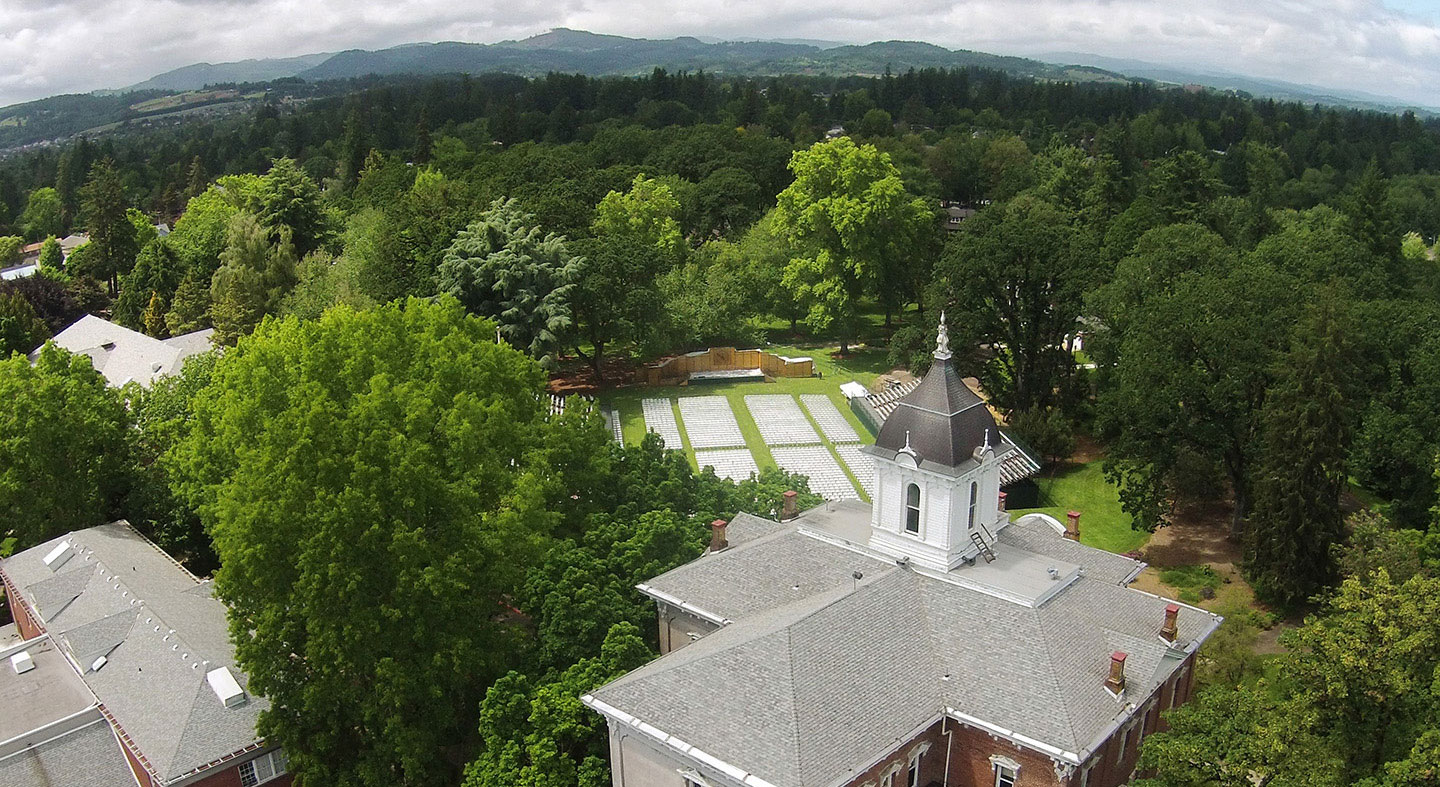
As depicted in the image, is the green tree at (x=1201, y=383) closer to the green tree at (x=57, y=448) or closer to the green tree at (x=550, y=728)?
the green tree at (x=550, y=728)

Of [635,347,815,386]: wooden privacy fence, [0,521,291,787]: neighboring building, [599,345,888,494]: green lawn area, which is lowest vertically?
[599,345,888,494]: green lawn area

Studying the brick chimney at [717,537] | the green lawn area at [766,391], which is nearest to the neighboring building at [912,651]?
the brick chimney at [717,537]

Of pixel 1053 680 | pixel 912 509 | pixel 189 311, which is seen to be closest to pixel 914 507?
pixel 912 509

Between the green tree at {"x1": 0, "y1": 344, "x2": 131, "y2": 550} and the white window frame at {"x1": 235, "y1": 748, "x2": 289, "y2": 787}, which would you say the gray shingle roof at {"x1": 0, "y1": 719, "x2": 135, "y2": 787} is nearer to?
the white window frame at {"x1": 235, "y1": 748, "x2": 289, "y2": 787}

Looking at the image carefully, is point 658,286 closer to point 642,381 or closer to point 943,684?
point 642,381

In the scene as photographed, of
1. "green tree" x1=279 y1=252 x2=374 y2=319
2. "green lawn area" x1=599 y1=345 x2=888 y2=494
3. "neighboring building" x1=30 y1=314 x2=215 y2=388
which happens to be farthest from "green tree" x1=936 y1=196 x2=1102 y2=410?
"neighboring building" x1=30 y1=314 x2=215 y2=388

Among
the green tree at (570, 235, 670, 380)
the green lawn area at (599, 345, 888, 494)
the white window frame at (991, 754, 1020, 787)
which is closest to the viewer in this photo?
the white window frame at (991, 754, 1020, 787)
